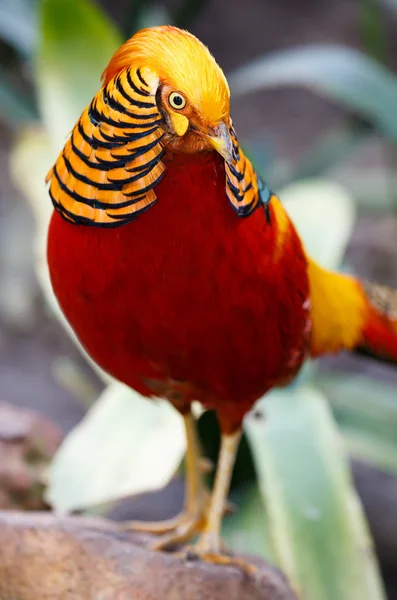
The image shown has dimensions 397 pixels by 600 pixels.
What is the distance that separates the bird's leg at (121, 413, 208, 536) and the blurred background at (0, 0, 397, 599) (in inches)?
15.2

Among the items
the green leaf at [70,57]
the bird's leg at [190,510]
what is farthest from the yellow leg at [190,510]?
the green leaf at [70,57]

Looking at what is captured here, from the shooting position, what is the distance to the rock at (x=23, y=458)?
6.16 ft

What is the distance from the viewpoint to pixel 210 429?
1.80 meters

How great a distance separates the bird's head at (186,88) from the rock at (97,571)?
677 mm

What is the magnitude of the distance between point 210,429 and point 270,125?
12.1 feet

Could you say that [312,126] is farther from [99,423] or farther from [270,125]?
[99,423]

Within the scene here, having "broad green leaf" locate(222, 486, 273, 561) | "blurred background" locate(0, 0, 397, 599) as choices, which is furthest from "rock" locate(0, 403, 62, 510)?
"broad green leaf" locate(222, 486, 273, 561)

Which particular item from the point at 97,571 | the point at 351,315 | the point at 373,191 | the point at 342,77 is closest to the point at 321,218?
the point at 342,77

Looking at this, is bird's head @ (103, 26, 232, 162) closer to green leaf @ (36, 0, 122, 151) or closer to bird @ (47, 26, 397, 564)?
bird @ (47, 26, 397, 564)

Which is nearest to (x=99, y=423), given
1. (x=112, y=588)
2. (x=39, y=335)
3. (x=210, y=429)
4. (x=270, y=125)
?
(x=210, y=429)

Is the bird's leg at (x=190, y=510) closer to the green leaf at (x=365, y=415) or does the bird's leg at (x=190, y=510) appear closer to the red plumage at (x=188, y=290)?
the red plumage at (x=188, y=290)

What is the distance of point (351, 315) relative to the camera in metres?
1.31

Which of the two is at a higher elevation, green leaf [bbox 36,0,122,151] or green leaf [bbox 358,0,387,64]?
green leaf [bbox 36,0,122,151]

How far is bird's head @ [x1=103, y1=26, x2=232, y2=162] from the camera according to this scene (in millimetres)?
807
